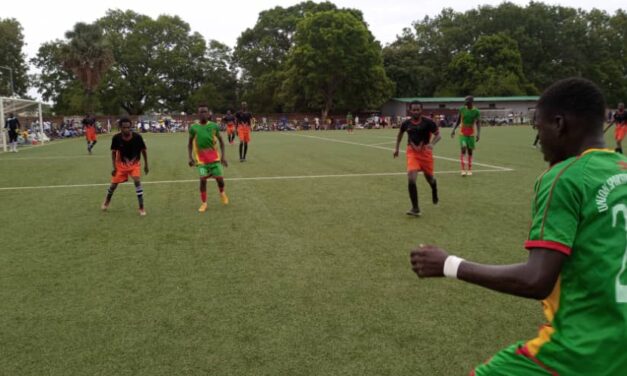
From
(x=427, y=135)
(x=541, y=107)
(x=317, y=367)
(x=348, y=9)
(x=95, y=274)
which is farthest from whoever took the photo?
(x=348, y=9)

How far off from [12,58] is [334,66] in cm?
4591

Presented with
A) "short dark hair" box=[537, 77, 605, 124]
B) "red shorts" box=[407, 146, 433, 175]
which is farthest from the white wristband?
"red shorts" box=[407, 146, 433, 175]

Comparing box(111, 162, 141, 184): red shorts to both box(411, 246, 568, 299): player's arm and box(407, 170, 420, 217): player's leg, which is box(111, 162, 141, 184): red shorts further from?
box(411, 246, 568, 299): player's arm

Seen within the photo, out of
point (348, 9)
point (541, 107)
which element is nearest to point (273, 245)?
point (541, 107)

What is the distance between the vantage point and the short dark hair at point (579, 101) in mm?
1922

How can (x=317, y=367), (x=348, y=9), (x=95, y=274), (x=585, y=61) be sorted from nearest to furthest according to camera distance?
1. (x=317, y=367)
2. (x=95, y=274)
3. (x=348, y=9)
4. (x=585, y=61)

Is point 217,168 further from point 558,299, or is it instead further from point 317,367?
point 558,299

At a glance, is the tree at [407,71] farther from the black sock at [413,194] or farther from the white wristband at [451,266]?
the white wristband at [451,266]

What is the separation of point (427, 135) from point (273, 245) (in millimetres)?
3712

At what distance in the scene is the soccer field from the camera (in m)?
3.84

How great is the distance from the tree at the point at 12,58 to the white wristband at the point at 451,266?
7961cm

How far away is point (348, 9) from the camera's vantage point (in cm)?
6856

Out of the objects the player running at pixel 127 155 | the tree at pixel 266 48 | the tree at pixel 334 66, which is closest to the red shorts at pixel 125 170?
the player running at pixel 127 155

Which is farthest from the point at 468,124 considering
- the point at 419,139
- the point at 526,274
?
the point at 526,274
